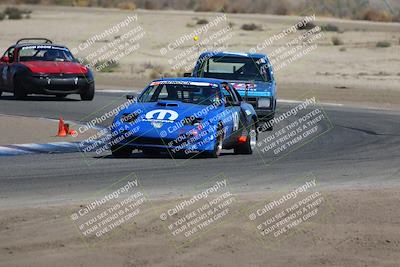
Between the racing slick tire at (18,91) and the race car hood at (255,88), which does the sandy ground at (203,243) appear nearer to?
the race car hood at (255,88)

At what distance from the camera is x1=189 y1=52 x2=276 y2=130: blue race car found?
21844 millimetres

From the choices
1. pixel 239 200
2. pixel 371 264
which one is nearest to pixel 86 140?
pixel 239 200

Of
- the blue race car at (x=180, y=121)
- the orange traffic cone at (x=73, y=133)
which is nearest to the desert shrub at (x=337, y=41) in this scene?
the orange traffic cone at (x=73, y=133)

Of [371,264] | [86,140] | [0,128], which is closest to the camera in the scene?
[371,264]

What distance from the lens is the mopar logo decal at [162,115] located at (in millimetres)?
15336

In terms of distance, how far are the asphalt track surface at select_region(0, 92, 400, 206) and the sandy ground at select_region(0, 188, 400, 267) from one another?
1.44 metres

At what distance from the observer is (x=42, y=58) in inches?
1063

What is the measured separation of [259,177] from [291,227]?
3.60 metres

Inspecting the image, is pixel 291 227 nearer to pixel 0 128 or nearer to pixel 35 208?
pixel 35 208

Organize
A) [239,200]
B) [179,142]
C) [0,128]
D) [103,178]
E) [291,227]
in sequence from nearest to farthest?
[291,227]
[239,200]
[103,178]
[179,142]
[0,128]

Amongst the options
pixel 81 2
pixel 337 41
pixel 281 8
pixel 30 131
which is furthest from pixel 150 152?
pixel 81 2

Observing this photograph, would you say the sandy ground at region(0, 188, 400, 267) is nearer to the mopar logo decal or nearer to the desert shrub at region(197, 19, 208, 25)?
the mopar logo decal

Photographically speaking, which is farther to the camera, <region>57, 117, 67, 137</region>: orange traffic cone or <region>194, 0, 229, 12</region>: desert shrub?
<region>194, 0, 229, 12</region>: desert shrub

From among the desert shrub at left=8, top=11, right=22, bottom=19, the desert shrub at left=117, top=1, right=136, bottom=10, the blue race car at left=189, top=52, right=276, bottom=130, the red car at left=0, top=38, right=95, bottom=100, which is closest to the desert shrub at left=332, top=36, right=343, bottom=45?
the desert shrub at left=8, top=11, right=22, bottom=19
